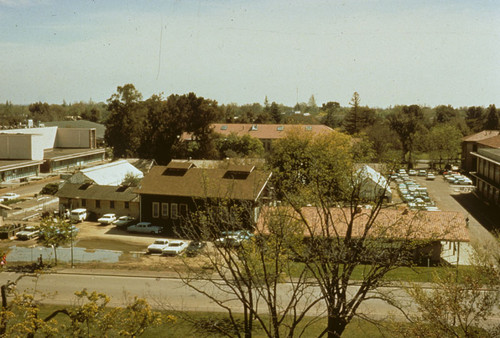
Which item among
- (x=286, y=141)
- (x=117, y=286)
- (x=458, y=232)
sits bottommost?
(x=117, y=286)

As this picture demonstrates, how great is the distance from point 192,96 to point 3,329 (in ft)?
175

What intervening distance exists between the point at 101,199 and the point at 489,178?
3703 cm

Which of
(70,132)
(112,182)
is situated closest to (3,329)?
(112,182)

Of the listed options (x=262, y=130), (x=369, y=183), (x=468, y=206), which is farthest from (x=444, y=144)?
(x=369, y=183)

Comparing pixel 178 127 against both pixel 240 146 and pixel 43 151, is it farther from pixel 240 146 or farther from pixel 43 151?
pixel 43 151

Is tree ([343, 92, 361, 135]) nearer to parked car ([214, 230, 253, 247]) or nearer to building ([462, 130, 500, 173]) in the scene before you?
building ([462, 130, 500, 173])

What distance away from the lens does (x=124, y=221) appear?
35969mm

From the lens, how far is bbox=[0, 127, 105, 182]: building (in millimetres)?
56562

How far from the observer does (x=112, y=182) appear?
44125mm

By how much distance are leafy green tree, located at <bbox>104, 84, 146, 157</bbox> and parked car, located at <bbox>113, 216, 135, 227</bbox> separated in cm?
3576

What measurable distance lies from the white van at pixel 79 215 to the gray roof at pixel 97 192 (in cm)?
134

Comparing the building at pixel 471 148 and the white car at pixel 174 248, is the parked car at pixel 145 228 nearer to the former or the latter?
the white car at pixel 174 248

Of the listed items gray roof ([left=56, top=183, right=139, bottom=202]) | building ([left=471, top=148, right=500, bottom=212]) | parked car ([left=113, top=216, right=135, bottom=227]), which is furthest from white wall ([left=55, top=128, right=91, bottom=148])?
building ([left=471, top=148, right=500, bottom=212])

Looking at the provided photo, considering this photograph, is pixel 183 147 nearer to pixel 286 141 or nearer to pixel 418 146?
pixel 286 141
